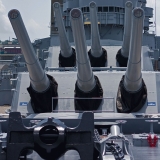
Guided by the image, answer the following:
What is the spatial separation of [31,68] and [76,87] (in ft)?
3.57

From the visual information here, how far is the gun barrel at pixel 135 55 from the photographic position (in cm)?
657

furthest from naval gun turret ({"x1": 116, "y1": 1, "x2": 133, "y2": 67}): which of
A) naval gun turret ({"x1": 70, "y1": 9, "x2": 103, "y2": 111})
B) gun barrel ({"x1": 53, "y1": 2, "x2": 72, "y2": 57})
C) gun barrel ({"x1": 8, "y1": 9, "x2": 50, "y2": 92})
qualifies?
gun barrel ({"x1": 8, "y1": 9, "x2": 50, "y2": 92})

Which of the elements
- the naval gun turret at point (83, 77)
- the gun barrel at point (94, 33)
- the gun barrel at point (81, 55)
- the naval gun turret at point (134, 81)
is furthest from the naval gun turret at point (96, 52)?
the gun barrel at point (81, 55)

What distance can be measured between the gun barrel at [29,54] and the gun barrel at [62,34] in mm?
2134

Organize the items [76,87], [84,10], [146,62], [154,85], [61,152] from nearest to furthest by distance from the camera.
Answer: [61,152] → [76,87] → [154,85] → [146,62] → [84,10]

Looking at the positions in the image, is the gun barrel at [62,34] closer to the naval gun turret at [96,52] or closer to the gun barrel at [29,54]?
the naval gun turret at [96,52]

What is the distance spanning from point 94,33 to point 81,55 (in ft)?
9.39

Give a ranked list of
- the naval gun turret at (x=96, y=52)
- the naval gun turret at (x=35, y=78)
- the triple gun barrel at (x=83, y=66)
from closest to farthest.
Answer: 1. the triple gun barrel at (x=83, y=66)
2. the naval gun turret at (x=35, y=78)
3. the naval gun turret at (x=96, y=52)

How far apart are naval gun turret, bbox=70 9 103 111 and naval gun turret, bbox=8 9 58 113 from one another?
50 cm

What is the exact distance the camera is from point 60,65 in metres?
11.4

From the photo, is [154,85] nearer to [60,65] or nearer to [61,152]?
[60,65]

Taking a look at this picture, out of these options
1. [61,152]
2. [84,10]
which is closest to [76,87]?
[61,152]

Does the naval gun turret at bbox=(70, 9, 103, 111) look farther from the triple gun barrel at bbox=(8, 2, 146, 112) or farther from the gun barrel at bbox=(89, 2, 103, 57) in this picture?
the gun barrel at bbox=(89, 2, 103, 57)

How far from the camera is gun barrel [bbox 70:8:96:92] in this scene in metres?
6.82
